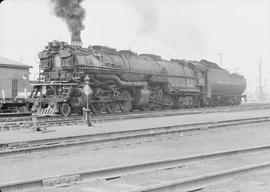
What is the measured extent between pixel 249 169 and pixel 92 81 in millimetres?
13846

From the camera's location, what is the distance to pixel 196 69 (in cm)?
2831

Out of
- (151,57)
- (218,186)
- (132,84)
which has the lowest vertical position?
(218,186)

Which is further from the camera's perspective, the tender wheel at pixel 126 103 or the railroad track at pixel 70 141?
the tender wheel at pixel 126 103

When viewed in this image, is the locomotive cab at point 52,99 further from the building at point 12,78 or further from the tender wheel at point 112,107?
the building at point 12,78

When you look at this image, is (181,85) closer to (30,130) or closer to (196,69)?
(196,69)

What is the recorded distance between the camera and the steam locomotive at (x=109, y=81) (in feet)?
61.4

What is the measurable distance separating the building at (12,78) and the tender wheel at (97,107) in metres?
14.4

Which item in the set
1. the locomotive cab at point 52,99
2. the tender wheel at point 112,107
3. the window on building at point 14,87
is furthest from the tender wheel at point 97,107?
the window on building at point 14,87

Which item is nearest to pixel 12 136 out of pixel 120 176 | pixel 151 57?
pixel 120 176

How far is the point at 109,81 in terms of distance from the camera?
20312 mm

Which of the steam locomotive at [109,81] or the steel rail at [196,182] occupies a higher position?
the steam locomotive at [109,81]

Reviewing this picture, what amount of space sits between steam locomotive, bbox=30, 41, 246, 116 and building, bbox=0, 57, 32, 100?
1341 centimetres

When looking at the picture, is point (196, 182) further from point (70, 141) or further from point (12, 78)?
point (12, 78)

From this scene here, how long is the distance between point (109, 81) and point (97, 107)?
5.21ft
